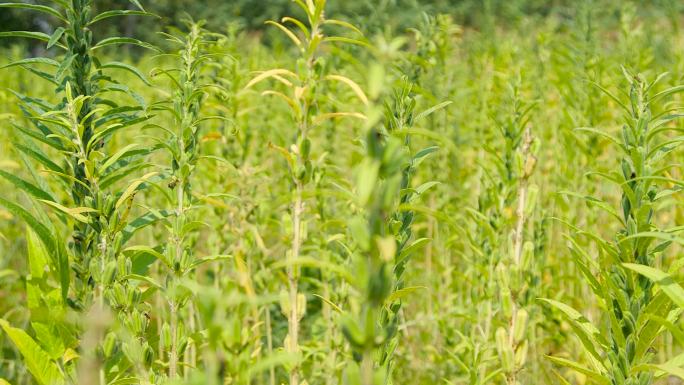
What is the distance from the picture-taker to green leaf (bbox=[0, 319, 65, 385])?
1279mm

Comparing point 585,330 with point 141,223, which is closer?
point 585,330

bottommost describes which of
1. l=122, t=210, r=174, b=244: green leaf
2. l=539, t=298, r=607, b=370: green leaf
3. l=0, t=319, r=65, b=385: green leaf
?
l=0, t=319, r=65, b=385: green leaf

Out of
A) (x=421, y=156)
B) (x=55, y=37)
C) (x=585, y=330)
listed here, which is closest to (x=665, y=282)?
(x=585, y=330)

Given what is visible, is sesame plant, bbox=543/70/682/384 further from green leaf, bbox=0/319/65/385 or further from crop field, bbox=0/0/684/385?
green leaf, bbox=0/319/65/385

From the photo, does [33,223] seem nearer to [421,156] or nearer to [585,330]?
[421,156]

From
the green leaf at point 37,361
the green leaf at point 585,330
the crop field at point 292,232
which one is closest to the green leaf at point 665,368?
the crop field at point 292,232

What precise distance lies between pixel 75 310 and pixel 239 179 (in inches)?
38.9

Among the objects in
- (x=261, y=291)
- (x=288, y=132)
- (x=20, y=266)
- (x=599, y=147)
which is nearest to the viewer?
(x=261, y=291)

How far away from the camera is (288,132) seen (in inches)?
142

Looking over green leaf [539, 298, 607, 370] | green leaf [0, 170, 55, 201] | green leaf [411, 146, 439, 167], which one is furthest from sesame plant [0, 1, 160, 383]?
green leaf [539, 298, 607, 370]

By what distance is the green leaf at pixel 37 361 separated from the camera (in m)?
1.28

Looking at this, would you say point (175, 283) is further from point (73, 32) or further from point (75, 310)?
point (73, 32)

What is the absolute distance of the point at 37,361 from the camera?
130 cm

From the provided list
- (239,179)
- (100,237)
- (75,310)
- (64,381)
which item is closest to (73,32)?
(100,237)
